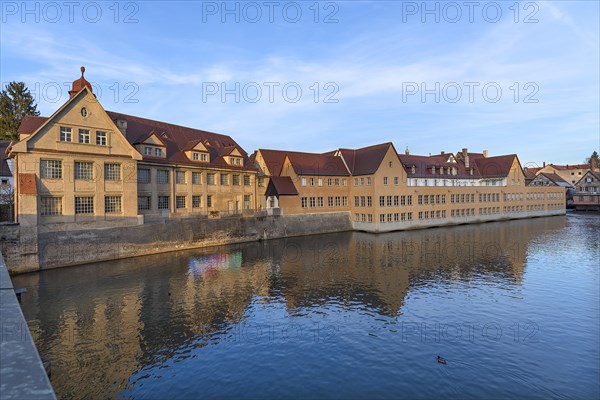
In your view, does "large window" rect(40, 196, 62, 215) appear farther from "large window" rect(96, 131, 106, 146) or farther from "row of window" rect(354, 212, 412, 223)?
"row of window" rect(354, 212, 412, 223)

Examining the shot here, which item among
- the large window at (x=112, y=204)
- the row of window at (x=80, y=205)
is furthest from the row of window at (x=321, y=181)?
the row of window at (x=80, y=205)

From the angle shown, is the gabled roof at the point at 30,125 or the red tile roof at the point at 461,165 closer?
the gabled roof at the point at 30,125

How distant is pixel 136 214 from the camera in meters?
38.5

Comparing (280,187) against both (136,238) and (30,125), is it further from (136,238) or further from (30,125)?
(30,125)

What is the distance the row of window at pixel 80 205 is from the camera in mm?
32312

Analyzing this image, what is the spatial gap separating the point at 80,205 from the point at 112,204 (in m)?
3.02

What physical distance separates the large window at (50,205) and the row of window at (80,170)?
209cm

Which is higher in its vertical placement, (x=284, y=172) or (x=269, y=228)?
(x=284, y=172)

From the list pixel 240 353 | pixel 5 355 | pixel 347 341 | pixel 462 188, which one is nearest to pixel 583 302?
pixel 347 341

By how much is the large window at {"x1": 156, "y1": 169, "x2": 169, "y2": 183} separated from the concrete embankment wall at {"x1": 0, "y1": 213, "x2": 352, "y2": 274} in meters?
5.81

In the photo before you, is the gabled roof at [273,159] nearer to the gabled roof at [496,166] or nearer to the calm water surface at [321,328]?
the calm water surface at [321,328]

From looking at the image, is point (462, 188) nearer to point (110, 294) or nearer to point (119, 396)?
point (110, 294)

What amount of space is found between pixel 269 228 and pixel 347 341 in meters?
36.3

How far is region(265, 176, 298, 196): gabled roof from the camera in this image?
5516 centimetres
